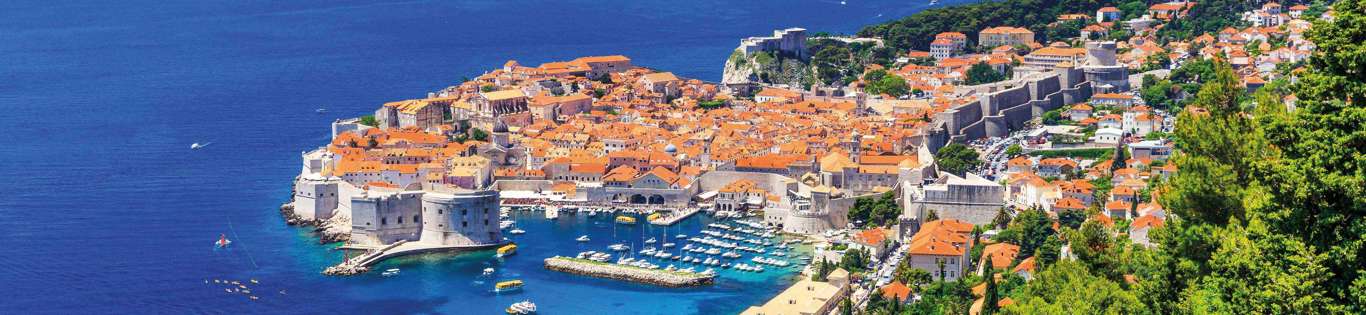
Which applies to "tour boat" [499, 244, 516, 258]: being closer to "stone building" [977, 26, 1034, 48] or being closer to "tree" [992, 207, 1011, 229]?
"tree" [992, 207, 1011, 229]

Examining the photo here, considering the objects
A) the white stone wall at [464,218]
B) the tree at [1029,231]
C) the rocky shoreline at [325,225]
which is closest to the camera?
the tree at [1029,231]

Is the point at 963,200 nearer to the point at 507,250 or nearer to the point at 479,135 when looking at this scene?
the point at 507,250

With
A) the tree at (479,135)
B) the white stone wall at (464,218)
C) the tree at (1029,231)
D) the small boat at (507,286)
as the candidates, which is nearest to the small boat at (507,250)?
the white stone wall at (464,218)

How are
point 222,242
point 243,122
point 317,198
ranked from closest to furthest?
point 222,242
point 317,198
point 243,122

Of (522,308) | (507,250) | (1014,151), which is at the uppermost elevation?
(1014,151)

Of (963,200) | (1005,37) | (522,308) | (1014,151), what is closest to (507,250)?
(522,308)

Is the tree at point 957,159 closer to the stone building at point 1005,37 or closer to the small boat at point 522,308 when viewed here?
the small boat at point 522,308

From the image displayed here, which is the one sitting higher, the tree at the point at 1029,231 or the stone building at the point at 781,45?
the stone building at the point at 781,45
